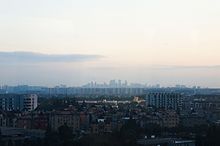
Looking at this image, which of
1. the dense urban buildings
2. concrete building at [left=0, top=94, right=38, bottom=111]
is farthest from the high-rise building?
concrete building at [left=0, top=94, right=38, bottom=111]

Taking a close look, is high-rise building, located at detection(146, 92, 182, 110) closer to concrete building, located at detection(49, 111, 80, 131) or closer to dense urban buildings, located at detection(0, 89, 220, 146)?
dense urban buildings, located at detection(0, 89, 220, 146)

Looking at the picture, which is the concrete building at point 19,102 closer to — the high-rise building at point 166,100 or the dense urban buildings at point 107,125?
the dense urban buildings at point 107,125

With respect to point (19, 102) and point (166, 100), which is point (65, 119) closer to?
point (19, 102)

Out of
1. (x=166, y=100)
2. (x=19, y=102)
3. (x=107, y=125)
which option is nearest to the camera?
(x=107, y=125)

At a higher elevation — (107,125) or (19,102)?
(19,102)

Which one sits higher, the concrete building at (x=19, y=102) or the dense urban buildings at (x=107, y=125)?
the concrete building at (x=19, y=102)

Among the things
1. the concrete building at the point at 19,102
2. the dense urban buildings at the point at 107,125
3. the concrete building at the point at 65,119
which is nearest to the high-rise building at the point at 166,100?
the dense urban buildings at the point at 107,125

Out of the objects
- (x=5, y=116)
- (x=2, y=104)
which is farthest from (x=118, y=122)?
(x=2, y=104)

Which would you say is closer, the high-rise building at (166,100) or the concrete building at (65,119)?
the concrete building at (65,119)

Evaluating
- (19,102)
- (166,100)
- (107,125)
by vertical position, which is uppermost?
(166,100)

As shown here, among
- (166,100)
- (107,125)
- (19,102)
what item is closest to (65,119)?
(107,125)

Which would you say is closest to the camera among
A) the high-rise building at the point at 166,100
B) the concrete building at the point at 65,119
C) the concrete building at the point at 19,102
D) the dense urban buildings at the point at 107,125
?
the dense urban buildings at the point at 107,125
